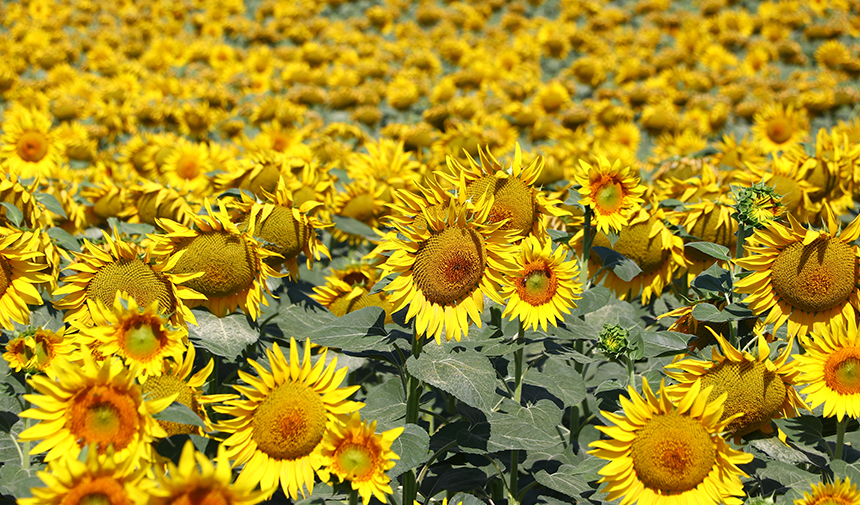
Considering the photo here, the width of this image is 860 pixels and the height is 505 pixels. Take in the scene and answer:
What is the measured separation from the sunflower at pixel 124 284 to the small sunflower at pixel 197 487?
2.93 feet

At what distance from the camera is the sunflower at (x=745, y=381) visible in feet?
7.47

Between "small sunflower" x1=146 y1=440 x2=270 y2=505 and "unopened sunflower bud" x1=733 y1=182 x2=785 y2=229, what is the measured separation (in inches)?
79.8

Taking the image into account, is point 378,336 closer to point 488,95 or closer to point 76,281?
point 76,281

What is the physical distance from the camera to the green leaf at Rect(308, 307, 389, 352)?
2312 mm

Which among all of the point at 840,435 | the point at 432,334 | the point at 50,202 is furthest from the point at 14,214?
the point at 840,435

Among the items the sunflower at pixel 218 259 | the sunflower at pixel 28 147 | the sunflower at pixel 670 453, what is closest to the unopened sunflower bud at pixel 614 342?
the sunflower at pixel 670 453

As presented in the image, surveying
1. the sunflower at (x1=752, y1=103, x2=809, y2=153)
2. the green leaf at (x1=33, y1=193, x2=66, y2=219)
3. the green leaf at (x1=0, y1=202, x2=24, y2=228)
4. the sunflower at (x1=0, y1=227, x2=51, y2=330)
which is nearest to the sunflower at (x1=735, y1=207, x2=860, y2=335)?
Result: the sunflower at (x1=0, y1=227, x2=51, y2=330)

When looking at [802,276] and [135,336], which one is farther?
[802,276]

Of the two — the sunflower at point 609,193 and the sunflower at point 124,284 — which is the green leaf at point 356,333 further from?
the sunflower at point 609,193

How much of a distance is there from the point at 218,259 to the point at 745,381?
6.40 feet

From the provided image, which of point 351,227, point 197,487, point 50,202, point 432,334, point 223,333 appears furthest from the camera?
point 351,227

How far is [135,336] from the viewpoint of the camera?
6.85ft

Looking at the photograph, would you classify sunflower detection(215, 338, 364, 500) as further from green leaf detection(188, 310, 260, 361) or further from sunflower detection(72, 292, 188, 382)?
green leaf detection(188, 310, 260, 361)

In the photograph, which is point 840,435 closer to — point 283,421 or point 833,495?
point 833,495
